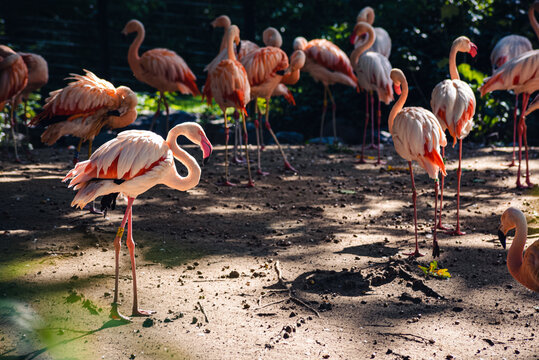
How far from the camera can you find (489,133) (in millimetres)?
9461

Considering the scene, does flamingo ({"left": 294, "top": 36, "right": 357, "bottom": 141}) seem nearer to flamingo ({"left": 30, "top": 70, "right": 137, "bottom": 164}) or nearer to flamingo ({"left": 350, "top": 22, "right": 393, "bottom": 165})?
flamingo ({"left": 350, "top": 22, "right": 393, "bottom": 165})

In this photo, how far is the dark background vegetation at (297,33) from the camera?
9781mm

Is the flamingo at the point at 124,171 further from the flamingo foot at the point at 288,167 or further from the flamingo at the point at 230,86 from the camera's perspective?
the flamingo foot at the point at 288,167

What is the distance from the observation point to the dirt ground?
3.21m

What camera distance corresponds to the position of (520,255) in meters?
3.44

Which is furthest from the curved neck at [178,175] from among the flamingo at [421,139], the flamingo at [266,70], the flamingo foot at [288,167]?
the flamingo foot at [288,167]

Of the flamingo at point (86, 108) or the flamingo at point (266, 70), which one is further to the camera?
the flamingo at point (266, 70)

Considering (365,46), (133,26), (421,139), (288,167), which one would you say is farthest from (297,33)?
(421,139)

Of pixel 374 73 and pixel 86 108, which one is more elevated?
pixel 374 73

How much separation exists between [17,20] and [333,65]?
6.95 meters

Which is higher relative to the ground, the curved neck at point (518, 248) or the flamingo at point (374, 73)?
the flamingo at point (374, 73)

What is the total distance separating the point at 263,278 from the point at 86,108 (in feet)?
7.90

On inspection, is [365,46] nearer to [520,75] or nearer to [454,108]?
[520,75]

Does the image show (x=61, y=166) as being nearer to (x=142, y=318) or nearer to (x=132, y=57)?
(x=132, y=57)
